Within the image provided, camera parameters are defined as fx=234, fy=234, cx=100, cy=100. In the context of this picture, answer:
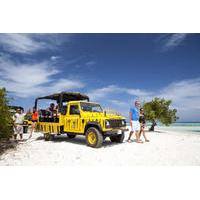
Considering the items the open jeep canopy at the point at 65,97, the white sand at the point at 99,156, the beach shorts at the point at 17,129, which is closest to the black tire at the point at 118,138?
the white sand at the point at 99,156

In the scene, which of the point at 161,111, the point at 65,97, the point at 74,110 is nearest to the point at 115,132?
the point at 74,110

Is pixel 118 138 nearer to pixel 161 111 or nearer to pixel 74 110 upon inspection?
pixel 74 110

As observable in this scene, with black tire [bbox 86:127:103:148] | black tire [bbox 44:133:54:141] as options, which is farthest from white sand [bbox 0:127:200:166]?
black tire [bbox 44:133:54:141]

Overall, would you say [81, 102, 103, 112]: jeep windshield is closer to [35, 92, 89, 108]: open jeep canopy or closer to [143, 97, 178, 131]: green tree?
[35, 92, 89, 108]: open jeep canopy

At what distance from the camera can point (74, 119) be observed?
30.3ft

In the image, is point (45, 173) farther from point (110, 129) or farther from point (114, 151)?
point (110, 129)

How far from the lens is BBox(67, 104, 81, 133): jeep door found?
29.8 feet

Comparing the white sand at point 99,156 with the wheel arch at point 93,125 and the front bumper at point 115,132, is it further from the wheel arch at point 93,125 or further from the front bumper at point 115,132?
the wheel arch at point 93,125

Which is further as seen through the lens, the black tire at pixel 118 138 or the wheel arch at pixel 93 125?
the black tire at pixel 118 138

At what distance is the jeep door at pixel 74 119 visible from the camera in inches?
358

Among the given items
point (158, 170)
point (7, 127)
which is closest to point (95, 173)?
point (158, 170)

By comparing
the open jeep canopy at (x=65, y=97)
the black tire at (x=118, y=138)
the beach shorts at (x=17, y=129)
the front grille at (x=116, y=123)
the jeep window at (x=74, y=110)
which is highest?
the open jeep canopy at (x=65, y=97)

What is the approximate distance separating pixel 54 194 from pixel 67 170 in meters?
1.66

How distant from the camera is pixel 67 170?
5.78 m
